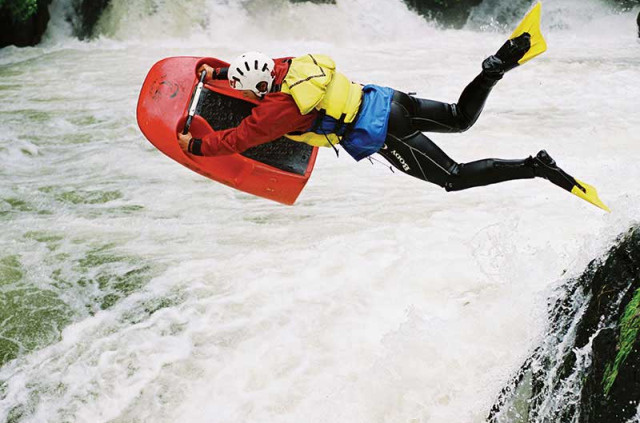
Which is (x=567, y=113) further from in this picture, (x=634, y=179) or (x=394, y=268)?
(x=394, y=268)

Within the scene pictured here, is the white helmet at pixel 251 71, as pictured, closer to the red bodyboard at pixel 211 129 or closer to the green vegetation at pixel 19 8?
the red bodyboard at pixel 211 129

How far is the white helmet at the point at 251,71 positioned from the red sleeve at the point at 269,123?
108 millimetres

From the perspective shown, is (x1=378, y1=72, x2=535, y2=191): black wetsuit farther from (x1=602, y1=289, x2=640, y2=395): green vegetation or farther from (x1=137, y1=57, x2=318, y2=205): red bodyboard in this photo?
(x1=602, y1=289, x2=640, y2=395): green vegetation

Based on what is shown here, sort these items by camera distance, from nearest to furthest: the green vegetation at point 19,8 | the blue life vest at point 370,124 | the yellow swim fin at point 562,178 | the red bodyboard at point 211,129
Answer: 1. the blue life vest at point 370,124
2. the yellow swim fin at point 562,178
3. the red bodyboard at point 211,129
4. the green vegetation at point 19,8

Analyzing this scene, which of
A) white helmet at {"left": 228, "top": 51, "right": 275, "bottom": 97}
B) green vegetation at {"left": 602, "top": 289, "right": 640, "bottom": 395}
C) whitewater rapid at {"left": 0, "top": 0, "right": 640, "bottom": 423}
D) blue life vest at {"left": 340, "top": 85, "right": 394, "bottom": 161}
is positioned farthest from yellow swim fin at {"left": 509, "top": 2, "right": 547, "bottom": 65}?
green vegetation at {"left": 602, "top": 289, "right": 640, "bottom": 395}

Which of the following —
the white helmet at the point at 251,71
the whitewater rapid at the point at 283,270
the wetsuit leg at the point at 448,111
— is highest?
the white helmet at the point at 251,71

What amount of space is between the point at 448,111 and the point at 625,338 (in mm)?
1708

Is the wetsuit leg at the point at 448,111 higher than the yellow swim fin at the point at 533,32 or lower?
lower

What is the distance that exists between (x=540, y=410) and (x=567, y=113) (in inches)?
209

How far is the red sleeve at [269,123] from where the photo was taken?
10.1 feet

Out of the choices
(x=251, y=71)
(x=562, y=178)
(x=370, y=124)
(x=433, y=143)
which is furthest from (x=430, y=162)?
(x=251, y=71)

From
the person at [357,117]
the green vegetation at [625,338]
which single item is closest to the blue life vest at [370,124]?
the person at [357,117]

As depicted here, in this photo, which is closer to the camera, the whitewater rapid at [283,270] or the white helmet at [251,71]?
the whitewater rapid at [283,270]

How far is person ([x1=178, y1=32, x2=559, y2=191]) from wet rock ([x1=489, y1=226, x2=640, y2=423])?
1.08m
